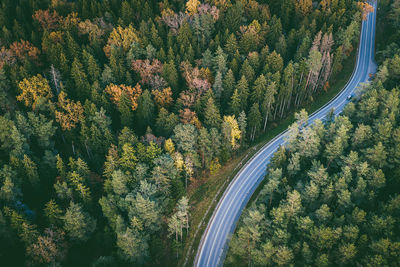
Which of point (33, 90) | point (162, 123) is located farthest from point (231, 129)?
point (33, 90)

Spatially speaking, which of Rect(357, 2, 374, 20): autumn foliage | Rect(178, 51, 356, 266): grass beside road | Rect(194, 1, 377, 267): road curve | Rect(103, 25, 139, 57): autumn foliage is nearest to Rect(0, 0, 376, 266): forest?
Rect(103, 25, 139, 57): autumn foliage

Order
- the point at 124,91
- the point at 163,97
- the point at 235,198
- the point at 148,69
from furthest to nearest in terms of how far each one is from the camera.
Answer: the point at 148,69
the point at 163,97
the point at 124,91
the point at 235,198

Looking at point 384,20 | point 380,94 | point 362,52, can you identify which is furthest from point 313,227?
point 384,20

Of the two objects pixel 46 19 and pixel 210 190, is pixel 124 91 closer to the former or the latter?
pixel 210 190

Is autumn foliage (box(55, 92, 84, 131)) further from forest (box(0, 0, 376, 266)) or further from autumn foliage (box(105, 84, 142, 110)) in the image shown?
autumn foliage (box(105, 84, 142, 110))

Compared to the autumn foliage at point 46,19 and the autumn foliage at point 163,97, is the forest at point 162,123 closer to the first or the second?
the autumn foliage at point 46,19

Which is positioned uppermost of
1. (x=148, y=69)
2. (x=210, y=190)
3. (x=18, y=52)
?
(x=148, y=69)
